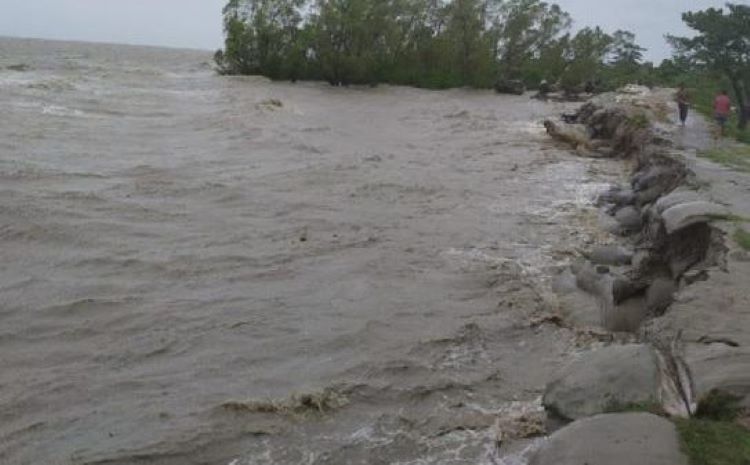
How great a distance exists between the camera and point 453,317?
7938mm

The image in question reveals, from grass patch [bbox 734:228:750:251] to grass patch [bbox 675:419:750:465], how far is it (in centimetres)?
453

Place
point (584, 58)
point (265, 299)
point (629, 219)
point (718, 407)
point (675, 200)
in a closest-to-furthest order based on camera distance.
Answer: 1. point (718, 407)
2. point (265, 299)
3. point (675, 200)
4. point (629, 219)
5. point (584, 58)

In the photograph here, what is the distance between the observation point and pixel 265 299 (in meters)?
8.20

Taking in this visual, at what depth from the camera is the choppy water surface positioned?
5.48 meters

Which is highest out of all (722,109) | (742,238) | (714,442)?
(722,109)

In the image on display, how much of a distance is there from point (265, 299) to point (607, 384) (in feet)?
13.5

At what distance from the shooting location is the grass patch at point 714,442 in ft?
13.3

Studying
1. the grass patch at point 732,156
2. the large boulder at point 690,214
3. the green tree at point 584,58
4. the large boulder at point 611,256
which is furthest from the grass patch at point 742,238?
the green tree at point 584,58

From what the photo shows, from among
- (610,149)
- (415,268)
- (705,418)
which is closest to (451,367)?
(705,418)

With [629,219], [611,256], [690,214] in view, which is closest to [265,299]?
[611,256]

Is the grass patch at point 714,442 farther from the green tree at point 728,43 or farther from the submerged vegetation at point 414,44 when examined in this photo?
the submerged vegetation at point 414,44

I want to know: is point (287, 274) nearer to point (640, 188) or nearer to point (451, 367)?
point (451, 367)

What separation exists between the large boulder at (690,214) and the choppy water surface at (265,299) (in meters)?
1.58

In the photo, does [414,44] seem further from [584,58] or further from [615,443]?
[615,443]
